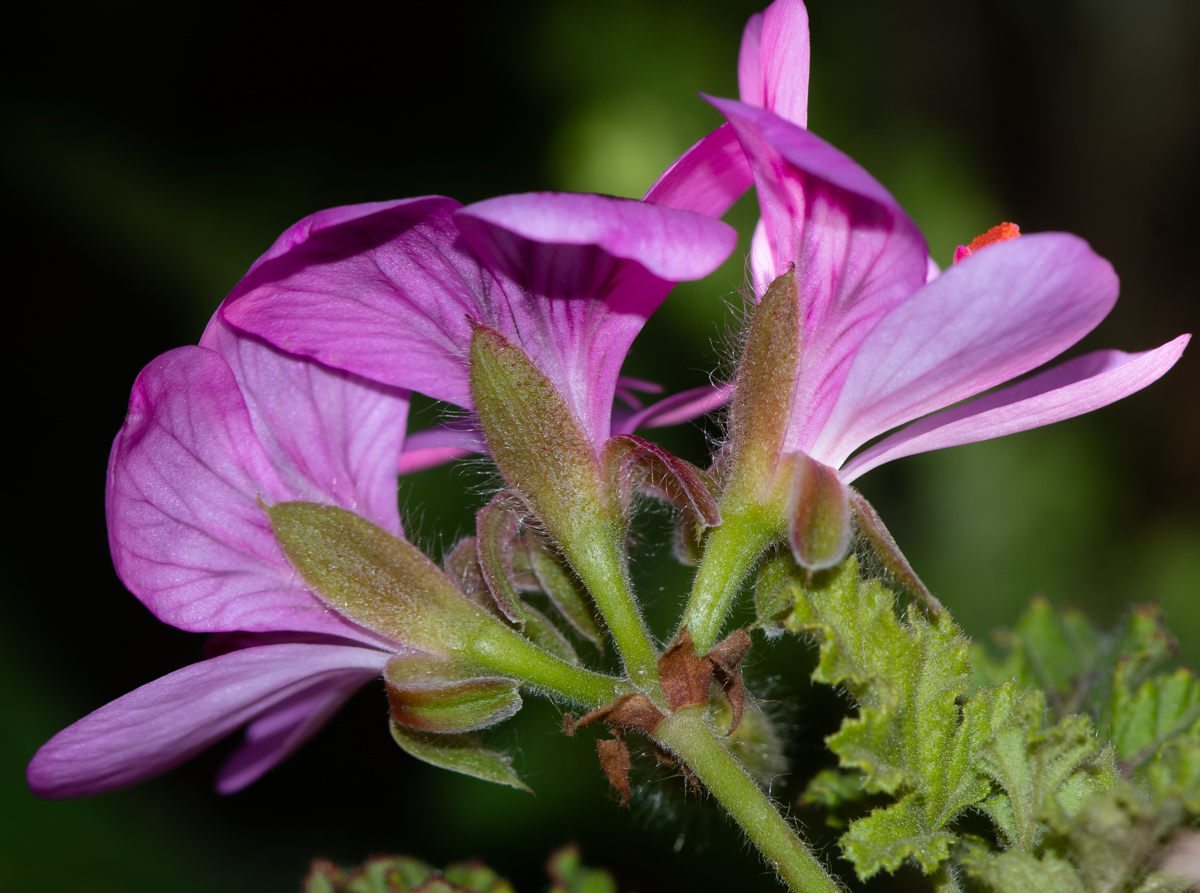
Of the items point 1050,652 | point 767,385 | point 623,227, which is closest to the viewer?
point 623,227

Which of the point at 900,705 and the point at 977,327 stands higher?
the point at 977,327

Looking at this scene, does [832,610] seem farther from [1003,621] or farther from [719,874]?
[1003,621]

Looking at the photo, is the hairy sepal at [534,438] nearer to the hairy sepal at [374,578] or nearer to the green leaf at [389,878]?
the hairy sepal at [374,578]

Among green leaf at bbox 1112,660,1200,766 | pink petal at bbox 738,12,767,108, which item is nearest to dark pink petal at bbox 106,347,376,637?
pink petal at bbox 738,12,767,108

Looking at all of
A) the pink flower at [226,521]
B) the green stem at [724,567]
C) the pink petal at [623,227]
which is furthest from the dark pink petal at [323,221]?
the green stem at [724,567]

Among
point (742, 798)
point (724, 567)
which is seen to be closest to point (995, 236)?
point (724, 567)

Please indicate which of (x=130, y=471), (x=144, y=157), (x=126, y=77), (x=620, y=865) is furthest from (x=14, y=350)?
(x=130, y=471)

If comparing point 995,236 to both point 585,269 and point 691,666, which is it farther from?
point 691,666
